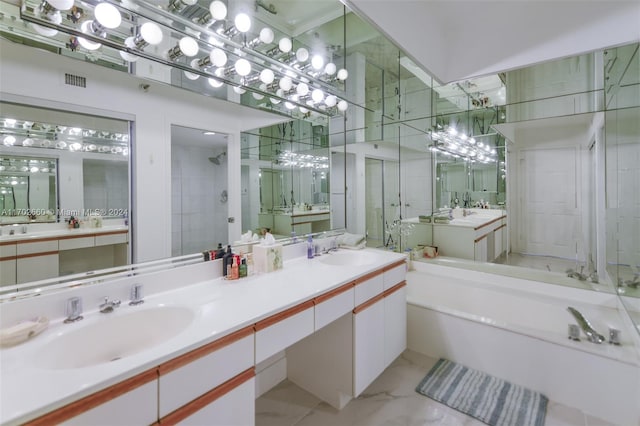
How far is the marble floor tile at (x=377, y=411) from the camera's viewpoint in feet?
5.53

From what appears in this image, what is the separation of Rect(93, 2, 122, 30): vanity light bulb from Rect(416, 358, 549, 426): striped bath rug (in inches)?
107

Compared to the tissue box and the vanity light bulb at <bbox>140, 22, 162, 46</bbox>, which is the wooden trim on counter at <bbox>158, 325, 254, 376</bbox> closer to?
the tissue box

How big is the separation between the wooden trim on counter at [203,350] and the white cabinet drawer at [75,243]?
76 cm

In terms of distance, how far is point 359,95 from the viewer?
10.5 feet

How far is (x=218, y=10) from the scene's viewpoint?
1602 mm

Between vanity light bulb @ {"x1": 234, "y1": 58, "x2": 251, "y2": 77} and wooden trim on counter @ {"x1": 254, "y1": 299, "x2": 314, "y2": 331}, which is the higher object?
vanity light bulb @ {"x1": 234, "y1": 58, "x2": 251, "y2": 77}

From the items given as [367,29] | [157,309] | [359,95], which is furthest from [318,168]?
[157,309]

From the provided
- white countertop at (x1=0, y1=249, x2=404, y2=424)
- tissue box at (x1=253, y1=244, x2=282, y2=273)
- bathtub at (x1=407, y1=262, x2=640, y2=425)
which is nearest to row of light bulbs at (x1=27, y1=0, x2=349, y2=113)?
tissue box at (x1=253, y1=244, x2=282, y2=273)

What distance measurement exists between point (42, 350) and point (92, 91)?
1.05 metres

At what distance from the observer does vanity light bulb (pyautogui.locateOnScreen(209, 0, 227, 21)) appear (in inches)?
62.5

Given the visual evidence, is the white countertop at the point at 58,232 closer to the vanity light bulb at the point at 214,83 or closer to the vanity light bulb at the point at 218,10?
the vanity light bulb at the point at 214,83

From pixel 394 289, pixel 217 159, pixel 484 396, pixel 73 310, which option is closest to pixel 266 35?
pixel 217 159

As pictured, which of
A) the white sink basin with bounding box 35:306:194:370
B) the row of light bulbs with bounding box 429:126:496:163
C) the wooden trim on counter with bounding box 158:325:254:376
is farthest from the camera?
Result: the row of light bulbs with bounding box 429:126:496:163

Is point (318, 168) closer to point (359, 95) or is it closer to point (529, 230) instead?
point (359, 95)
